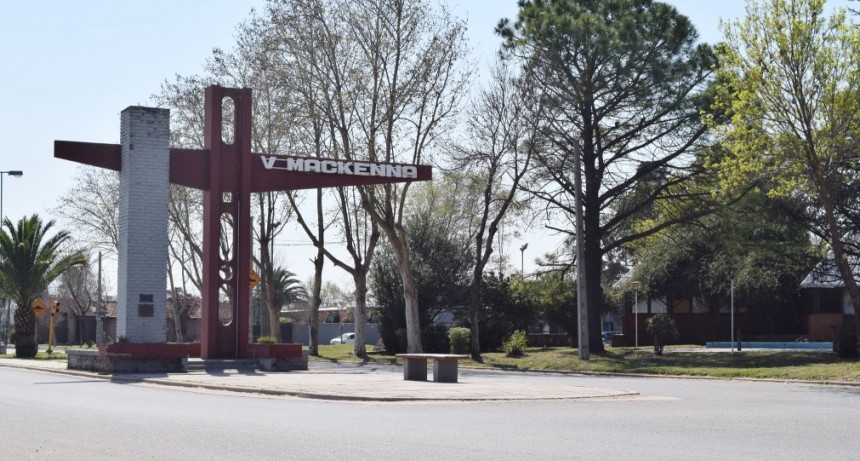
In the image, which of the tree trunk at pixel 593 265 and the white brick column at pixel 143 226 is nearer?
the white brick column at pixel 143 226

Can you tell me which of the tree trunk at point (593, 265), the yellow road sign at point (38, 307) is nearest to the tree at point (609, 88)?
the tree trunk at point (593, 265)

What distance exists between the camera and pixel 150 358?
29047 millimetres

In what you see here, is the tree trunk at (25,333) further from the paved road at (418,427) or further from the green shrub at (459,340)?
the paved road at (418,427)

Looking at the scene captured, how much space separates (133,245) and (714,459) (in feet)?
72.1

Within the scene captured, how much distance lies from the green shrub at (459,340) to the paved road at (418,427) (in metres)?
25.5

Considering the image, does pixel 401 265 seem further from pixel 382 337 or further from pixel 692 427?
pixel 692 427

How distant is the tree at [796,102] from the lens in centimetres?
2789

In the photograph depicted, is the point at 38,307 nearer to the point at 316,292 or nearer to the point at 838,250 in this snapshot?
the point at 316,292

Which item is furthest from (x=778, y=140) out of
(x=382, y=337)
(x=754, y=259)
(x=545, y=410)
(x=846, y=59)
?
(x=382, y=337)

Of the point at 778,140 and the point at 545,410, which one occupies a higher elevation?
the point at 778,140

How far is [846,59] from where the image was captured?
90.9ft

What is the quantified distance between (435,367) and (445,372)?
10.6 inches

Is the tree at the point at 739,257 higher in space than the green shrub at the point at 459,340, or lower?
higher

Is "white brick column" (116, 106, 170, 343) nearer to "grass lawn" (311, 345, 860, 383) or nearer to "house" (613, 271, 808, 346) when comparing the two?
"grass lawn" (311, 345, 860, 383)
